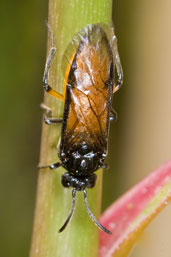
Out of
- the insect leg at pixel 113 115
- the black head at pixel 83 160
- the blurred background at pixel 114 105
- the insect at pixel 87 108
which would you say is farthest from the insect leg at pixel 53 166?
the blurred background at pixel 114 105

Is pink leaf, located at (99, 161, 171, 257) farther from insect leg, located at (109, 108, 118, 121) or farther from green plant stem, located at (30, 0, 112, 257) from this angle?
insect leg, located at (109, 108, 118, 121)

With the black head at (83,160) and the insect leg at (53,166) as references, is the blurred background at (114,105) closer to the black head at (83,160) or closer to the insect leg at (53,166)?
the black head at (83,160)

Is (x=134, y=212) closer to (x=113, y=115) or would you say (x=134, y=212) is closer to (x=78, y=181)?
(x=78, y=181)

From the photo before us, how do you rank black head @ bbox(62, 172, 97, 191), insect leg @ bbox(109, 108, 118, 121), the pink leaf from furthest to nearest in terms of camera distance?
1. insect leg @ bbox(109, 108, 118, 121)
2. black head @ bbox(62, 172, 97, 191)
3. the pink leaf

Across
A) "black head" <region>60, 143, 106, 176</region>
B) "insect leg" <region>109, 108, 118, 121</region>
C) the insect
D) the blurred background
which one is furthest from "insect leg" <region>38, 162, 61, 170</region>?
the blurred background

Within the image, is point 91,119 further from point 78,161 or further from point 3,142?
point 3,142

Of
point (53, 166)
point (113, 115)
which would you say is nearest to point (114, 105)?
point (113, 115)
